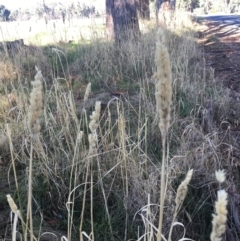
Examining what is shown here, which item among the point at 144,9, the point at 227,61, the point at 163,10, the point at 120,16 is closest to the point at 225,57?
the point at 227,61

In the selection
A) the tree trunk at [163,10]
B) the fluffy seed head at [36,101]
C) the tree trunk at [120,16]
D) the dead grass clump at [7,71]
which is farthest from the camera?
the tree trunk at [163,10]

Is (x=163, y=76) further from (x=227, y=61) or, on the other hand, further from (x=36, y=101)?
(x=227, y=61)

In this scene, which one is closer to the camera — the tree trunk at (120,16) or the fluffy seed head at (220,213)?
the fluffy seed head at (220,213)

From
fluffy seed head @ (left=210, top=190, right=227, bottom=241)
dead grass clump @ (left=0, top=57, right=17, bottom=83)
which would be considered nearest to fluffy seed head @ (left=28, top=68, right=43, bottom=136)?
fluffy seed head @ (left=210, top=190, right=227, bottom=241)

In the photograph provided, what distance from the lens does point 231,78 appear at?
4.14m

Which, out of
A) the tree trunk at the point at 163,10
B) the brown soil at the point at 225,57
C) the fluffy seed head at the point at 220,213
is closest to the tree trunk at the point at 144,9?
the tree trunk at the point at 163,10

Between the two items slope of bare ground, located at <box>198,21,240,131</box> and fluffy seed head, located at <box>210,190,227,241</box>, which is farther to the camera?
slope of bare ground, located at <box>198,21,240,131</box>

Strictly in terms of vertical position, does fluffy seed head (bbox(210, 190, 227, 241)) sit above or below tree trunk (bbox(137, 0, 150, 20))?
below

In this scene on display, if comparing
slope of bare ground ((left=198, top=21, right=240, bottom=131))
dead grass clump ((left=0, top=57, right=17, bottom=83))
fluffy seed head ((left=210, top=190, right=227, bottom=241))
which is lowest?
slope of bare ground ((left=198, top=21, right=240, bottom=131))

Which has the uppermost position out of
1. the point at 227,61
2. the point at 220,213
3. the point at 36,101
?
the point at 36,101

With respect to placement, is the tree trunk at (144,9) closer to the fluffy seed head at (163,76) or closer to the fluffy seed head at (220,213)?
the fluffy seed head at (163,76)

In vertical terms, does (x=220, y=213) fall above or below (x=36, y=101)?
below

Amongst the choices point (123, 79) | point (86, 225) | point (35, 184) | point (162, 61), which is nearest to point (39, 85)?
point (162, 61)

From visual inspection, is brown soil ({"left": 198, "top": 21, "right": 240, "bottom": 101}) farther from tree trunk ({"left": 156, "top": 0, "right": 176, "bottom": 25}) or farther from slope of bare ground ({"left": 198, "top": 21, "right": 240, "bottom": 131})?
tree trunk ({"left": 156, "top": 0, "right": 176, "bottom": 25})
